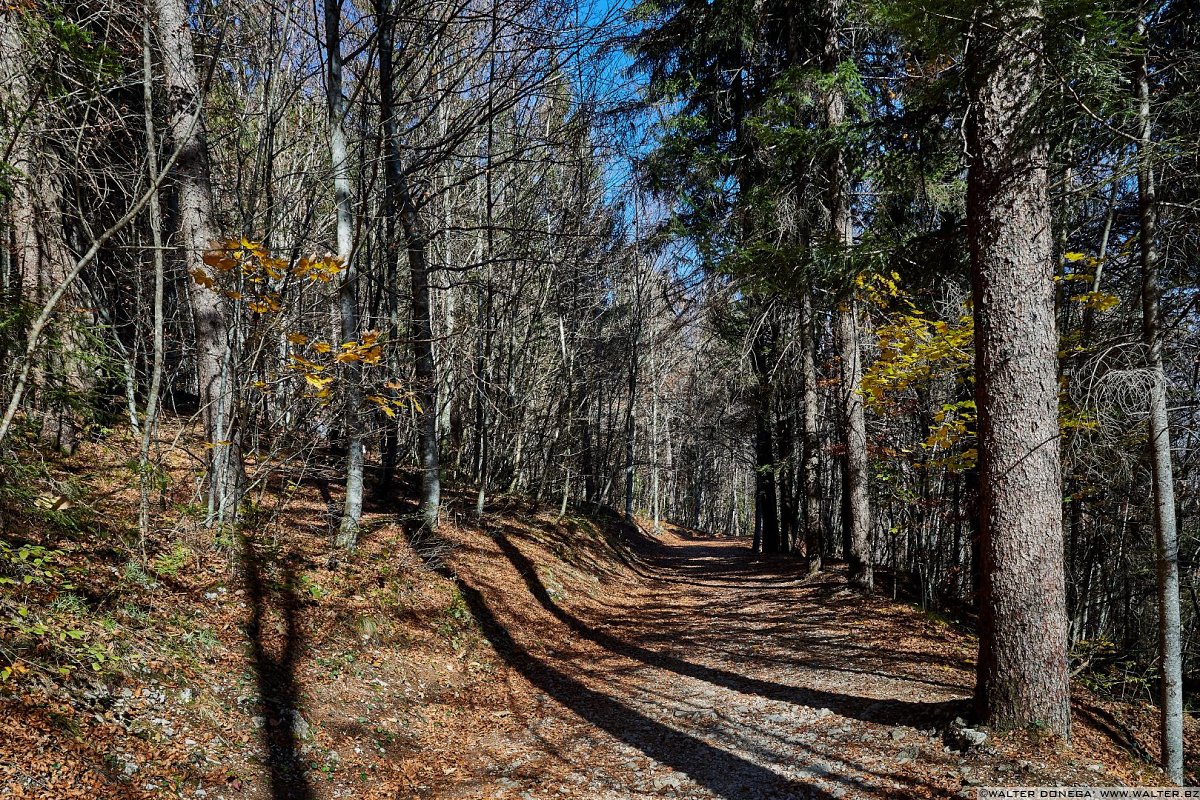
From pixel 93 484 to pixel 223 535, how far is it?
1.34 meters

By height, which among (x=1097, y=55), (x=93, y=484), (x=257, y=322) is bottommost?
(x=93, y=484)

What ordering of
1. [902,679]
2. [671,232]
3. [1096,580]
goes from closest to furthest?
1. [902,679]
2. [1096,580]
3. [671,232]

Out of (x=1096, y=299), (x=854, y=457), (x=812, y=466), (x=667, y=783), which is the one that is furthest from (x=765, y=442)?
(x=667, y=783)

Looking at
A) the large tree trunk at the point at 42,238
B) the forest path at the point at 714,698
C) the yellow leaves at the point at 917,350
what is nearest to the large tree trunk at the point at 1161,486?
the forest path at the point at 714,698

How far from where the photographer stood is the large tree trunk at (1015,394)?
463 centimetres

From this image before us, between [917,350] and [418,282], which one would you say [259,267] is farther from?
[917,350]

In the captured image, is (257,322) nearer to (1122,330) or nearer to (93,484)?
(93,484)

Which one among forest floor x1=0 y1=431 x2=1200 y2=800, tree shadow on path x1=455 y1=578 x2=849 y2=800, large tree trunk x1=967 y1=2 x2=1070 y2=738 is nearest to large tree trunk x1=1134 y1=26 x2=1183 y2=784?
forest floor x1=0 y1=431 x2=1200 y2=800

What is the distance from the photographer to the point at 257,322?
5980 millimetres

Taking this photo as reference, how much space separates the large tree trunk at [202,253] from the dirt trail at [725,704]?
346 centimetres

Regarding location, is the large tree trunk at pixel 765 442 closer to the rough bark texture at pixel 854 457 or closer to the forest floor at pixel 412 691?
the rough bark texture at pixel 854 457

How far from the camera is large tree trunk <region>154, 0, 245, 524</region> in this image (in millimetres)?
6008

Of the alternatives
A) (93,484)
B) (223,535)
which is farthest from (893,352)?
(93,484)

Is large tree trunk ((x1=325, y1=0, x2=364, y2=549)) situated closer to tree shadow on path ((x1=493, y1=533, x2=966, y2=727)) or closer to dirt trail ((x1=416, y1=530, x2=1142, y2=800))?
dirt trail ((x1=416, y1=530, x2=1142, y2=800))
